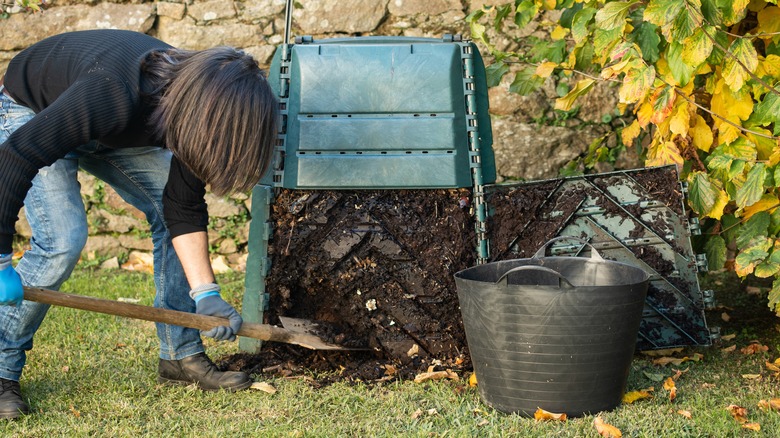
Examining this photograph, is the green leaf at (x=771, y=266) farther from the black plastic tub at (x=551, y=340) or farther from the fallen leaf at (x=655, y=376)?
the fallen leaf at (x=655, y=376)

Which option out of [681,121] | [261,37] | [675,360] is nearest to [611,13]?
[681,121]

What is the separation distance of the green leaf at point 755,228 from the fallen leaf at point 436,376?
115cm

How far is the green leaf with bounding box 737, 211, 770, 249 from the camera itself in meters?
2.92

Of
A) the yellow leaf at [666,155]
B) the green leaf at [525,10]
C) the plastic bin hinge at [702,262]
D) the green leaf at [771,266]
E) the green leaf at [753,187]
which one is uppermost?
the green leaf at [525,10]

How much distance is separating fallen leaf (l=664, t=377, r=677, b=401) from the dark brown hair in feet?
5.12

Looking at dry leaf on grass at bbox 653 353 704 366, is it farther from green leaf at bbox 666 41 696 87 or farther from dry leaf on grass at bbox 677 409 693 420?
green leaf at bbox 666 41 696 87

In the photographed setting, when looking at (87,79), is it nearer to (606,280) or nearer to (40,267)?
(40,267)

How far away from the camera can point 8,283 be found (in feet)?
7.94

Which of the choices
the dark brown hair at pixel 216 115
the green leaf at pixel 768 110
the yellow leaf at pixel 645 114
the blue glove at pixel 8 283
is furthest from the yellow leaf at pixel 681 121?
the blue glove at pixel 8 283

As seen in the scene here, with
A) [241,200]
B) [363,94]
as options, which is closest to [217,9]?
[241,200]

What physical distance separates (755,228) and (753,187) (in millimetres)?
327

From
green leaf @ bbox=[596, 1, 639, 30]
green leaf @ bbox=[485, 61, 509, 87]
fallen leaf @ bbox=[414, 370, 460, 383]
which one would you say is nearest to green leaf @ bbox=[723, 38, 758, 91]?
green leaf @ bbox=[596, 1, 639, 30]

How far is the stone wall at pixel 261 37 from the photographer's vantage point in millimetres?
4676

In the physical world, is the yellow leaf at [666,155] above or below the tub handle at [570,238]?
above
